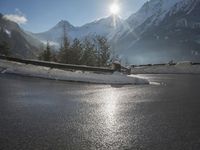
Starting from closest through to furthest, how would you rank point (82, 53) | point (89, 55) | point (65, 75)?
point (65, 75) < point (89, 55) < point (82, 53)

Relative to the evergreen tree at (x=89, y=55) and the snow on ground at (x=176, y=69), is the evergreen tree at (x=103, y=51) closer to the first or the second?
the evergreen tree at (x=89, y=55)

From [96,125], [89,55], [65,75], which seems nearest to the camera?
[96,125]

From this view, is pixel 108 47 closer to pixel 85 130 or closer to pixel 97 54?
pixel 97 54

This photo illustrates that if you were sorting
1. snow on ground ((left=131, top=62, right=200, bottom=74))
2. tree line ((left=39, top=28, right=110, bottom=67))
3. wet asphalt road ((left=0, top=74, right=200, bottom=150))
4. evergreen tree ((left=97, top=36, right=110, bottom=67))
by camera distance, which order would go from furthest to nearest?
evergreen tree ((left=97, top=36, right=110, bottom=67)) → tree line ((left=39, top=28, right=110, bottom=67)) → snow on ground ((left=131, top=62, right=200, bottom=74)) → wet asphalt road ((left=0, top=74, right=200, bottom=150))

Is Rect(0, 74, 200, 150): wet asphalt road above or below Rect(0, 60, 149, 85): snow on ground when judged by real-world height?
below

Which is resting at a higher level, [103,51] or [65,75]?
[103,51]

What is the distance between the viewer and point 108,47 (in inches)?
2702

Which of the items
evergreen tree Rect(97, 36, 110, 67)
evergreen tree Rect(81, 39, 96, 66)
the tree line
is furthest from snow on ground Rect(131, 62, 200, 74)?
evergreen tree Rect(97, 36, 110, 67)

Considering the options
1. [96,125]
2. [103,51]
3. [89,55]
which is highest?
[103,51]

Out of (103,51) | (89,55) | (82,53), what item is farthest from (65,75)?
(103,51)

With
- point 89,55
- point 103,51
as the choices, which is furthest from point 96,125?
point 103,51

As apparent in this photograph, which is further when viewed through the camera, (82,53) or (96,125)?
(82,53)

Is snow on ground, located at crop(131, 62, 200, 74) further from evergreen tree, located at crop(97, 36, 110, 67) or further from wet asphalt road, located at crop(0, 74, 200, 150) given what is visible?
wet asphalt road, located at crop(0, 74, 200, 150)

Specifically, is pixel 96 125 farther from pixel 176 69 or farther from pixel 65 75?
pixel 176 69
